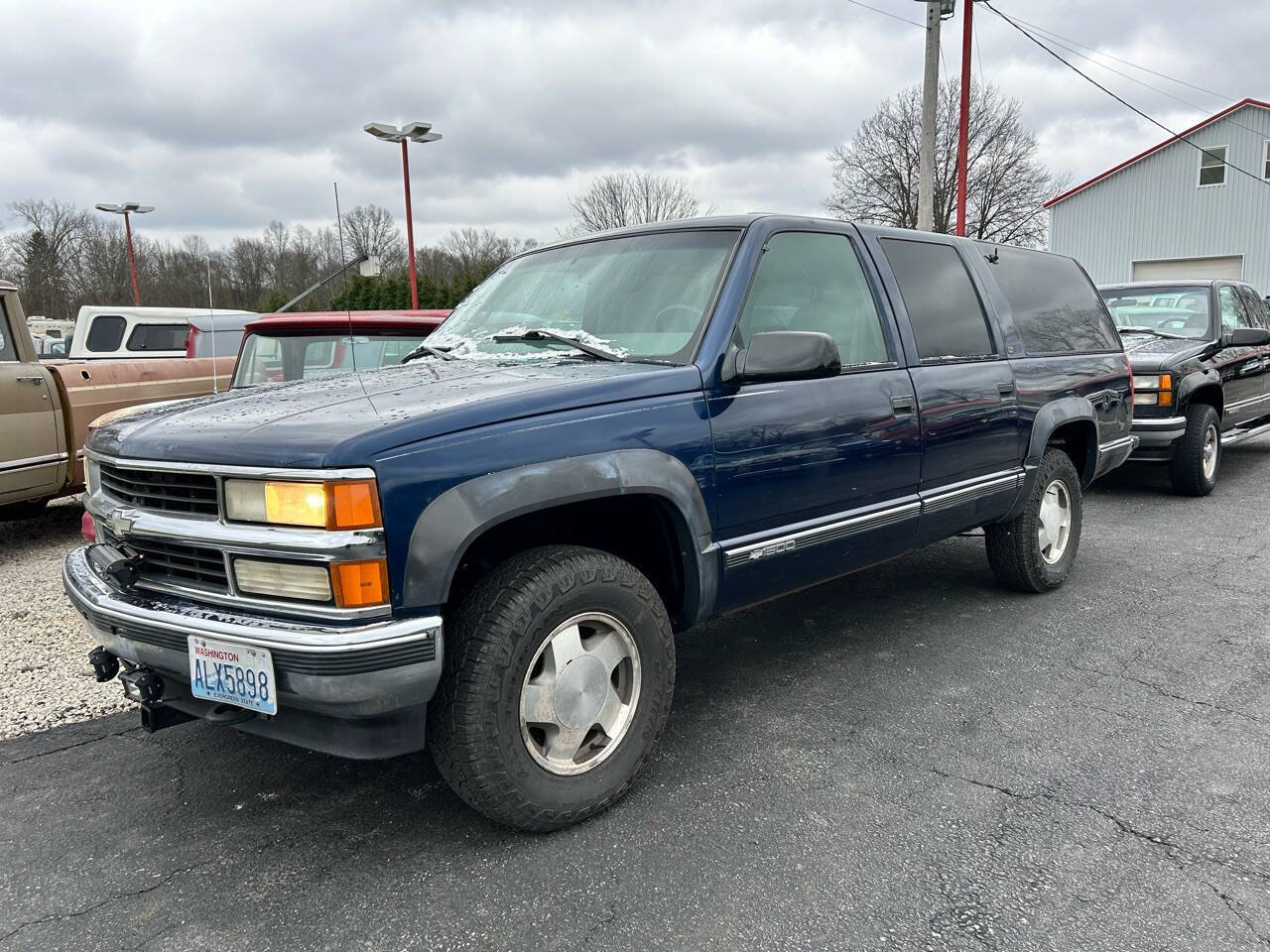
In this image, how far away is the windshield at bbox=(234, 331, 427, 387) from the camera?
223 inches

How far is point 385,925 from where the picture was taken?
2.15 m

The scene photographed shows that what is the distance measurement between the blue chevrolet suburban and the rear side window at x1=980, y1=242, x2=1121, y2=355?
68cm

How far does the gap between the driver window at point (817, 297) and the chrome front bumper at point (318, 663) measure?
5.23ft

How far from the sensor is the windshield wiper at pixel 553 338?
2.97 meters

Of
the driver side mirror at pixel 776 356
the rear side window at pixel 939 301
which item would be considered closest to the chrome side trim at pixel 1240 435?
the rear side window at pixel 939 301

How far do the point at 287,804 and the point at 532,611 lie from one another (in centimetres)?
113

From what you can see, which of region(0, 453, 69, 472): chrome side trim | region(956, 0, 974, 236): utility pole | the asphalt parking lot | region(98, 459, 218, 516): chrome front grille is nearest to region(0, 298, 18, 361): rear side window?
region(0, 453, 69, 472): chrome side trim

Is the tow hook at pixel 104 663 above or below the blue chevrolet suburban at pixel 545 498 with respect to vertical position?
below

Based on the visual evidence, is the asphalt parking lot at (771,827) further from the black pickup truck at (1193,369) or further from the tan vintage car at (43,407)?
the black pickup truck at (1193,369)

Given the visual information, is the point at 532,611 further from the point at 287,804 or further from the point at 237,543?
the point at 287,804

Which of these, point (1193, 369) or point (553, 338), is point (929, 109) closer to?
point (1193, 369)

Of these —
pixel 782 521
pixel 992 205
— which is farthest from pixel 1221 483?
pixel 992 205

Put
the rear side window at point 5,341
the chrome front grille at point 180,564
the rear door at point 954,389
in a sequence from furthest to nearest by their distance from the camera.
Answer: the rear side window at point 5,341 < the rear door at point 954,389 < the chrome front grille at point 180,564

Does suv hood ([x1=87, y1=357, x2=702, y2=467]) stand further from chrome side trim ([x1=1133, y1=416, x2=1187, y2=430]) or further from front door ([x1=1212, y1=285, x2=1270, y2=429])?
front door ([x1=1212, y1=285, x2=1270, y2=429])
